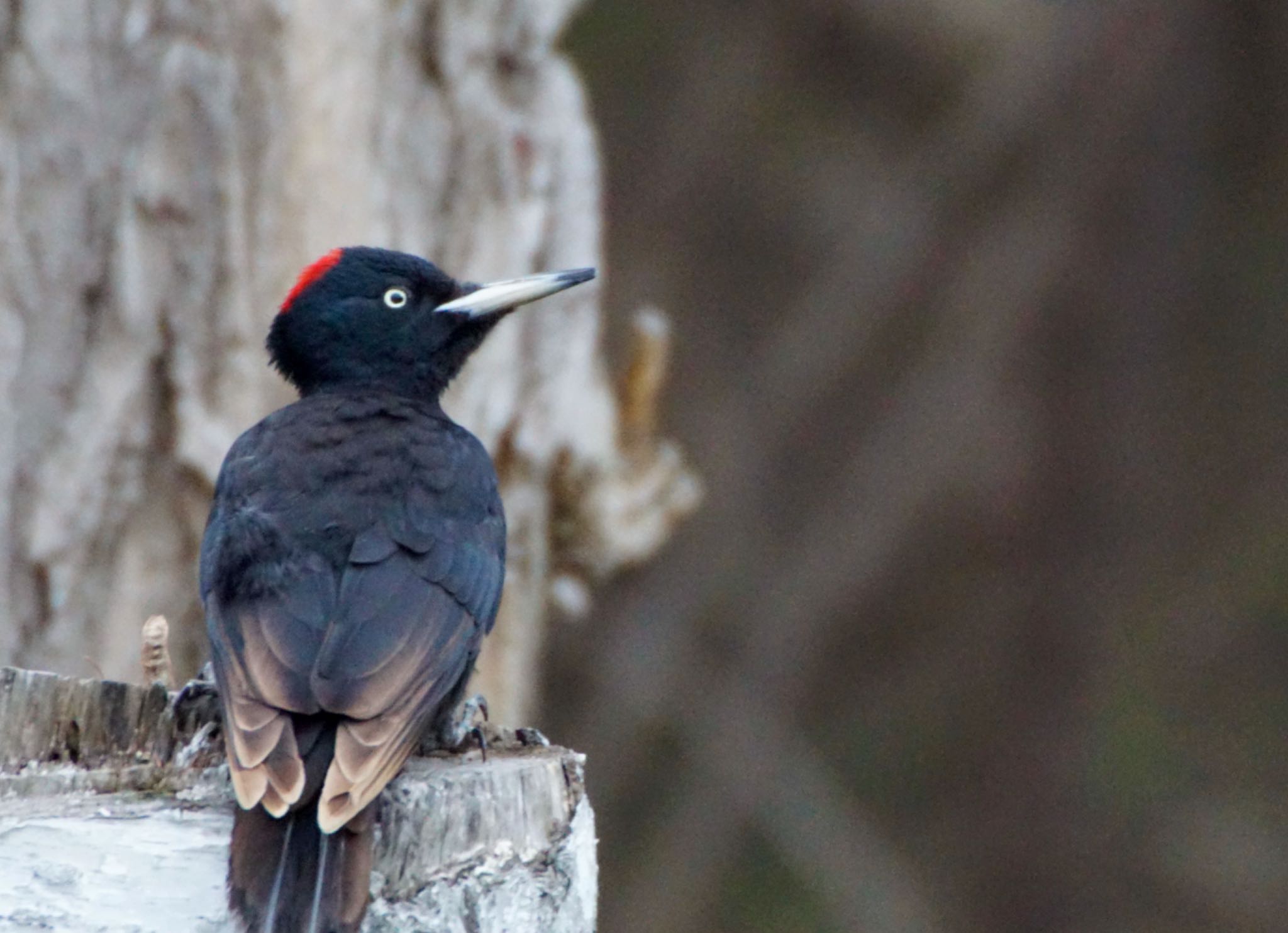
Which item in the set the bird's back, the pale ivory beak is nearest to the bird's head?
the pale ivory beak

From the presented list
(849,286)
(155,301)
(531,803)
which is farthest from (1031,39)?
(531,803)

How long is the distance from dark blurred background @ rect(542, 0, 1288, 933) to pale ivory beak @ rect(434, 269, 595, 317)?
645 cm

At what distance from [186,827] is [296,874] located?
217mm

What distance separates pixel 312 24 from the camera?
253 inches

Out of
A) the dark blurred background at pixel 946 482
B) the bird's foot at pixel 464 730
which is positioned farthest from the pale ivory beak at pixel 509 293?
the dark blurred background at pixel 946 482

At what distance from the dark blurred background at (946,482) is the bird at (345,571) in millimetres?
6518

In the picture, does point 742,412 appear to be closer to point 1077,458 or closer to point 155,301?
point 1077,458

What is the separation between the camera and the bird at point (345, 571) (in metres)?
3.19

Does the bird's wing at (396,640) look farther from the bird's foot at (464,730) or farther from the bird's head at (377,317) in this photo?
the bird's head at (377,317)

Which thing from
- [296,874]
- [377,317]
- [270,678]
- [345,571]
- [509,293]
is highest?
[509,293]

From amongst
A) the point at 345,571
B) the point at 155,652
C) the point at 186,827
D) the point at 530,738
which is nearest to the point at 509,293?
the point at 345,571

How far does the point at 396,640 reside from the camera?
375cm

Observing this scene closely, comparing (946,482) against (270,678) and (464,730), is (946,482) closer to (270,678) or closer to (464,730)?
(464,730)

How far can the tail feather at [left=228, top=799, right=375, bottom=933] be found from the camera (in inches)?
120
